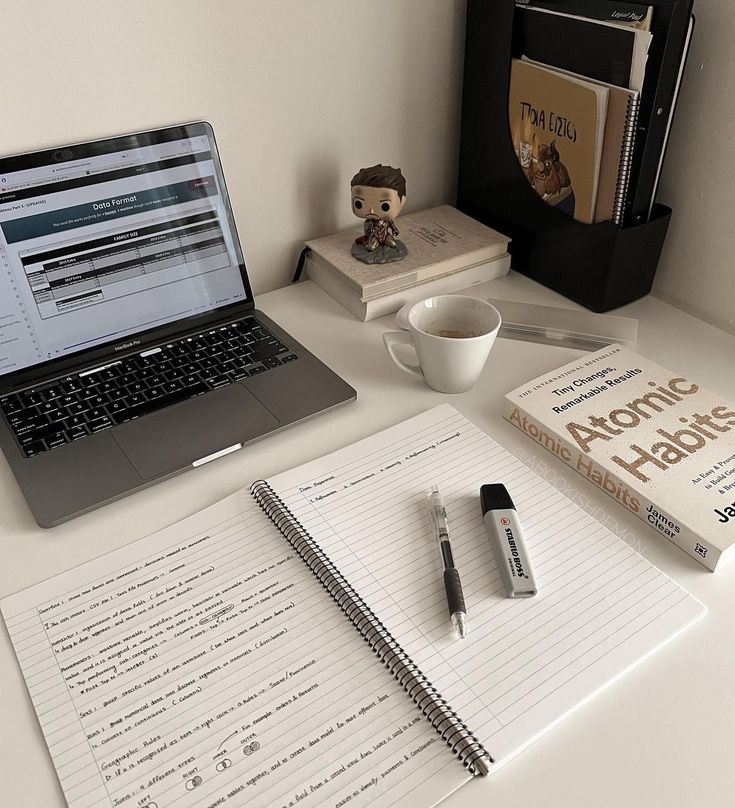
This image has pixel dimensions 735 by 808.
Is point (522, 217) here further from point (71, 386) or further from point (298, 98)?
point (71, 386)

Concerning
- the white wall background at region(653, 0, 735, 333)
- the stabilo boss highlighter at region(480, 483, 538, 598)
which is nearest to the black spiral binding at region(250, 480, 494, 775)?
the stabilo boss highlighter at region(480, 483, 538, 598)

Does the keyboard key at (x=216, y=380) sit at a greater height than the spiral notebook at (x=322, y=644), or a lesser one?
greater

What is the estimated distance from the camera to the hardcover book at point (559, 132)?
0.86 metres

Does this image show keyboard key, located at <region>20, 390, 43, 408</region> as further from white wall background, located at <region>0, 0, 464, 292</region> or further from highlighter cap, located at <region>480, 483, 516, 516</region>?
highlighter cap, located at <region>480, 483, 516, 516</region>

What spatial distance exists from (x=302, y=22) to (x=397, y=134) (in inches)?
8.1

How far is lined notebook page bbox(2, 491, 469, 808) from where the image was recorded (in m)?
0.50

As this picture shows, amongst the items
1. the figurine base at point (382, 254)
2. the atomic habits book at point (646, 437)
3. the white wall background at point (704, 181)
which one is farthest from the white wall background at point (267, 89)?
the atomic habits book at point (646, 437)

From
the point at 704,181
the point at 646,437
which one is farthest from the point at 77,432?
the point at 704,181

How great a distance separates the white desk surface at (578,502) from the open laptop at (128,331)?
3 centimetres

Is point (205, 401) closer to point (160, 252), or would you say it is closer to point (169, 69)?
point (160, 252)

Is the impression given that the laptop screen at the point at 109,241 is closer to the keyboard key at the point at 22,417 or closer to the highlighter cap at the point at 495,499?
the keyboard key at the point at 22,417

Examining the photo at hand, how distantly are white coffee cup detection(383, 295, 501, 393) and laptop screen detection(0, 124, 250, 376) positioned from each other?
0.81 ft

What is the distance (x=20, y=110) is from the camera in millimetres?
775

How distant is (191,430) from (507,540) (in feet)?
1.10
